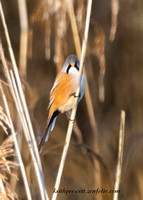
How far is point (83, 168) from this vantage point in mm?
1905

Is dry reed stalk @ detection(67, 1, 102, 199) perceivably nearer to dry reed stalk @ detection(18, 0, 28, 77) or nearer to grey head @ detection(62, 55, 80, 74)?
grey head @ detection(62, 55, 80, 74)

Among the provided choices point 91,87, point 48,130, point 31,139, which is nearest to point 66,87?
point 48,130

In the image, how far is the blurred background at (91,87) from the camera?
5.51 feet

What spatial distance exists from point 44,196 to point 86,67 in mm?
1033

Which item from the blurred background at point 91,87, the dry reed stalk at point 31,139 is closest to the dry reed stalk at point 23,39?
the blurred background at point 91,87

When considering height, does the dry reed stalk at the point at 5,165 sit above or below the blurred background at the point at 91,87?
below

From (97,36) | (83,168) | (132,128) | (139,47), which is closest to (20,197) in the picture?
(83,168)

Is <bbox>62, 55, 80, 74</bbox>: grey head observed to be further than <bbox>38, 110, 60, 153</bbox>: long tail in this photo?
Yes

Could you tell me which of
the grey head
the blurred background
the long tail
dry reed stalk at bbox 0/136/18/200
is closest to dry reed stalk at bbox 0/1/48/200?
dry reed stalk at bbox 0/136/18/200

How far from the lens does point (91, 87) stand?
2.04 metres

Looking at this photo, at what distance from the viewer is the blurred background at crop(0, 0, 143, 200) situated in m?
1.68

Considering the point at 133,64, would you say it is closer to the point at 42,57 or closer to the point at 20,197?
the point at 42,57

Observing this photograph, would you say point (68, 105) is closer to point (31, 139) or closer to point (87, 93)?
point (87, 93)

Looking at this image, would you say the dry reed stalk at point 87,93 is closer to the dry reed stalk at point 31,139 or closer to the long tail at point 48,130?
the long tail at point 48,130
